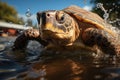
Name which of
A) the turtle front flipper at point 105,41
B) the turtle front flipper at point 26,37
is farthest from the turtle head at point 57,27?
the turtle front flipper at point 26,37

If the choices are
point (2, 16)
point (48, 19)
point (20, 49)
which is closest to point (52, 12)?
point (48, 19)

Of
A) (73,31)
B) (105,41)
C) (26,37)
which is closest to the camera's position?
(105,41)

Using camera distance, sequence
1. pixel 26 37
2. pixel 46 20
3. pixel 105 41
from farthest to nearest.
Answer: pixel 26 37 < pixel 105 41 < pixel 46 20

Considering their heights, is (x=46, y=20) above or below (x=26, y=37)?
above

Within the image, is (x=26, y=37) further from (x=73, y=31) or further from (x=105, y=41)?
(x=105, y=41)

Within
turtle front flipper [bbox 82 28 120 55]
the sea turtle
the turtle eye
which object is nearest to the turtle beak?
the sea turtle

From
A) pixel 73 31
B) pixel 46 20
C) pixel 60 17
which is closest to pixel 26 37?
pixel 73 31

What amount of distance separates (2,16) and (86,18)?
5178 centimetres

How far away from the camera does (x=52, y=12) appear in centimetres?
359

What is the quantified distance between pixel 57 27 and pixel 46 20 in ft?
0.98

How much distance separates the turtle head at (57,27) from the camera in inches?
137

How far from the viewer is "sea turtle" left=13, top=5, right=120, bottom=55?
3547 mm

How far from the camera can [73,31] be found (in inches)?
168

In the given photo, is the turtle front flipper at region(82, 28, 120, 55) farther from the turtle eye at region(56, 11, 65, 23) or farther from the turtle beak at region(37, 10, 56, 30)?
the turtle beak at region(37, 10, 56, 30)
